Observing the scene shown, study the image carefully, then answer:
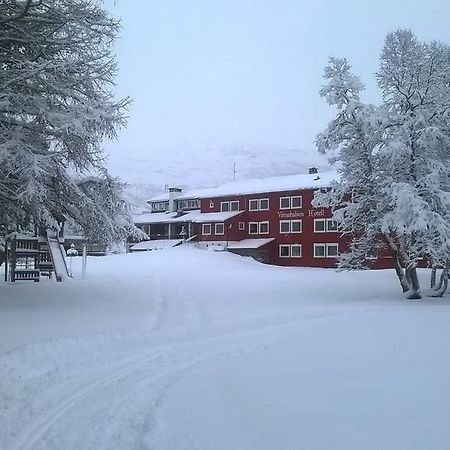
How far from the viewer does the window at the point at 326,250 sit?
52.6 m

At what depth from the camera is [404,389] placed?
716 cm

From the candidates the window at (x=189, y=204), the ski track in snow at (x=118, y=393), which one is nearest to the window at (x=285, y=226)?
the window at (x=189, y=204)

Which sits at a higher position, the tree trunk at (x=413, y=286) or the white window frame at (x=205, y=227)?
the white window frame at (x=205, y=227)

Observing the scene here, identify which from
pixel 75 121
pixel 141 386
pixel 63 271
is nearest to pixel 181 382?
pixel 141 386

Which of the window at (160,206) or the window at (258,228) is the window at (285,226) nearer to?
the window at (258,228)

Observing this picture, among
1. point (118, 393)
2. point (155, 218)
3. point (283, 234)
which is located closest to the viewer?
point (118, 393)

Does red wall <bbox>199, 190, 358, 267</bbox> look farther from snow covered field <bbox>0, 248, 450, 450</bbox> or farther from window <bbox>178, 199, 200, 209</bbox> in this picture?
snow covered field <bbox>0, 248, 450, 450</bbox>

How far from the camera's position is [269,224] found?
57.5 meters

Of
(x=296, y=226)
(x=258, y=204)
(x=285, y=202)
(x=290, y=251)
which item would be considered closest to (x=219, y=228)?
(x=258, y=204)

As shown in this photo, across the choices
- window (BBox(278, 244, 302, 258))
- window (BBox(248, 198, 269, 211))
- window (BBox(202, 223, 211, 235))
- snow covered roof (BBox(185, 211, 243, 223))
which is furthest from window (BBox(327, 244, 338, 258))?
window (BBox(202, 223, 211, 235))

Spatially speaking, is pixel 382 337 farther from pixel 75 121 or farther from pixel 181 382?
pixel 75 121

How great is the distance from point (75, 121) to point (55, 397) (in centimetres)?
815

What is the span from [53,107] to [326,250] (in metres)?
41.3

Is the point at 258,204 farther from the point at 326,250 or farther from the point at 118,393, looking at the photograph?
the point at 118,393
